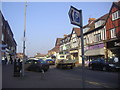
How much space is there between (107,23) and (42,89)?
23.8m

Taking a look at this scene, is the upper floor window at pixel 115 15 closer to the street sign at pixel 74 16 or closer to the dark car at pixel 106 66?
the dark car at pixel 106 66

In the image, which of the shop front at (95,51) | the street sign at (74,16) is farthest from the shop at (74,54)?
the street sign at (74,16)

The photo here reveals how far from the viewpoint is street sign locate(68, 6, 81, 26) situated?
17.7ft

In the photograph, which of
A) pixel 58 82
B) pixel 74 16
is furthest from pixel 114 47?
pixel 74 16

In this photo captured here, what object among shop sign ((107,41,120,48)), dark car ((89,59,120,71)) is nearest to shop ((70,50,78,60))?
shop sign ((107,41,120,48))

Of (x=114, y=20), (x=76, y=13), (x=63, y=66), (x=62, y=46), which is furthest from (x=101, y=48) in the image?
(x=62, y=46)

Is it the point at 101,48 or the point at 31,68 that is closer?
the point at 31,68

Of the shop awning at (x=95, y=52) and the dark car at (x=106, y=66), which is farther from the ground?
the shop awning at (x=95, y=52)

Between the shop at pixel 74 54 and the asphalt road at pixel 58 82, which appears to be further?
the shop at pixel 74 54

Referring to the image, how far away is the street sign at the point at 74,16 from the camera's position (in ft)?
17.7

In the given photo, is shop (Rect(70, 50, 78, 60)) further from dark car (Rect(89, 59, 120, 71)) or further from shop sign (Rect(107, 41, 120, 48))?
dark car (Rect(89, 59, 120, 71))

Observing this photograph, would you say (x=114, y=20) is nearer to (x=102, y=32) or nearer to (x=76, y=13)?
(x=102, y=32)

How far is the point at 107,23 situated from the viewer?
2877 cm

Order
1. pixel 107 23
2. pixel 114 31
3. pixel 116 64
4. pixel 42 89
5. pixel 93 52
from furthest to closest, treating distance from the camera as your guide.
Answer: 1. pixel 93 52
2. pixel 107 23
3. pixel 114 31
4. pixel 116 64
5. pixel 42 89
